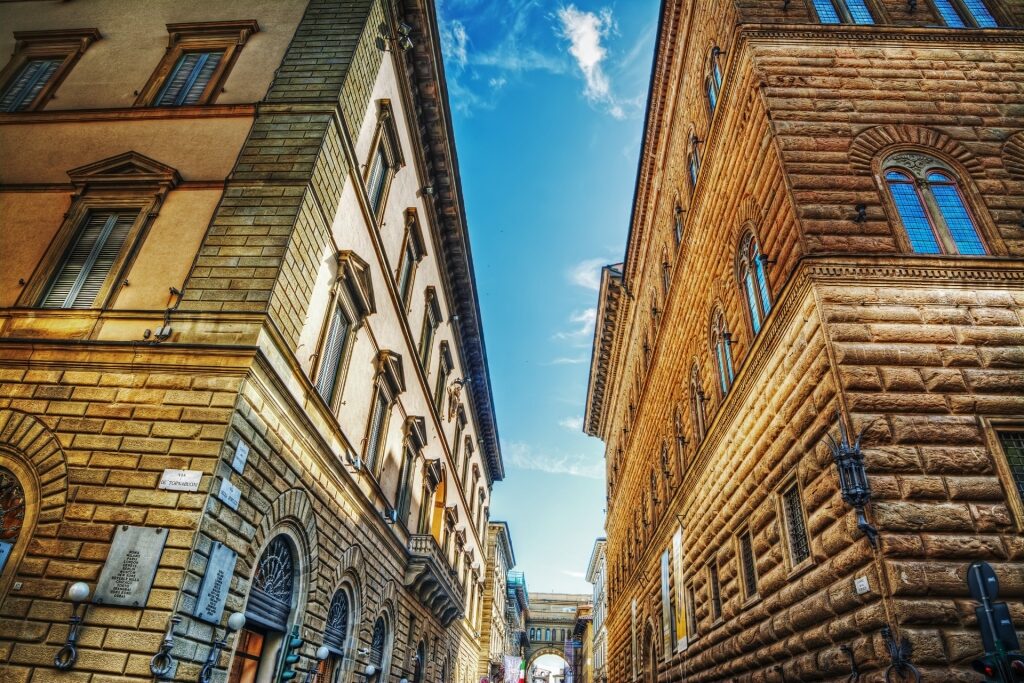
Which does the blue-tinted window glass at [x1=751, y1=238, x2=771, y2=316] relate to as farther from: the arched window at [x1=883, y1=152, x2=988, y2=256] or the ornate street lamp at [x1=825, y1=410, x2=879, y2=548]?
the ornate street lamp at [x1=825, y1=410, x2=879, y2=548]

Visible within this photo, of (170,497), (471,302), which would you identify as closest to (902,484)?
(170,497)

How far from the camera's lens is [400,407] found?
17094 millimetres

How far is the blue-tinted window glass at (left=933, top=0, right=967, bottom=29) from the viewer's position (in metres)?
12.0

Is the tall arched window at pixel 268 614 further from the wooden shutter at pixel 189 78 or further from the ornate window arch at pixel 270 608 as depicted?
the wooden shutter at pixel 189 78

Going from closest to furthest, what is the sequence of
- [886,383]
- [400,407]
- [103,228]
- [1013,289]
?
[886,383]
[1013,289]
[103,228]
[400,407]

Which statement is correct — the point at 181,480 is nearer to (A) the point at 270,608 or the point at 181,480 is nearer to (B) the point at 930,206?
(A) the point at 270,608

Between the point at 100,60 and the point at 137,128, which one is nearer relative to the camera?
the point at 137,128

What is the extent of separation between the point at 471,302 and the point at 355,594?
13573 millimetres

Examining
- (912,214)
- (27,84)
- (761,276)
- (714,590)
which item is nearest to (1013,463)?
(912,214)

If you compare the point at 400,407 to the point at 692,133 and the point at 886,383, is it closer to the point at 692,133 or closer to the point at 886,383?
the point at 692,133

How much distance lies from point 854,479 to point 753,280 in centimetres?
471

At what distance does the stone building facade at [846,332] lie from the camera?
689cm

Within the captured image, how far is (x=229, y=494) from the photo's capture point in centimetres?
842

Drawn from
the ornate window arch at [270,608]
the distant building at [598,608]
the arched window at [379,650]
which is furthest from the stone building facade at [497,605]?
the ornate window arch at [270,608]
